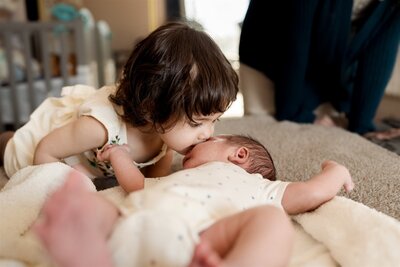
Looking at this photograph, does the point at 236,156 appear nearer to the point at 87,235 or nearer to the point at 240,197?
the point at 240,197

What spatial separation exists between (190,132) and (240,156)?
0.35ft

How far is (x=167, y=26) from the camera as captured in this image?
2.78ft

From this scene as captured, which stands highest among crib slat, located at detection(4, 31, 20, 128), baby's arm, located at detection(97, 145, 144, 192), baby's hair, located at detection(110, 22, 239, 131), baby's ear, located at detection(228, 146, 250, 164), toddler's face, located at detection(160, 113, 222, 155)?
baby's hair, located at detection(110, 22, 239, 131)

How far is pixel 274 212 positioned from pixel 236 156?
0.88ft

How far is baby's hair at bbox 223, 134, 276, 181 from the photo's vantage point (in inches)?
30.7

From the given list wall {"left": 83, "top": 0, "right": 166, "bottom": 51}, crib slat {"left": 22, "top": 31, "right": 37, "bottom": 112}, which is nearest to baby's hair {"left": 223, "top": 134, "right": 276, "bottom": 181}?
A: crib slat {"left": 22, "top": 31, "right": 37, "bottom": 112}

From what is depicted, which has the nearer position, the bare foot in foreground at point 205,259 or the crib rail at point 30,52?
the bare foot in foreground at point 205,259

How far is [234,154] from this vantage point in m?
0.77

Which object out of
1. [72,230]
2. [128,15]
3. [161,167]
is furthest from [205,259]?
[128,15]

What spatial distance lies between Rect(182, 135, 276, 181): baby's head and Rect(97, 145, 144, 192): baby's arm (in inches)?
3.8

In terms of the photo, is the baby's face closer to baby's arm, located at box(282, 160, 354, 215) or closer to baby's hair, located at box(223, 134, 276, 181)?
baby's hair, located at box(223, 134, 276, 181)

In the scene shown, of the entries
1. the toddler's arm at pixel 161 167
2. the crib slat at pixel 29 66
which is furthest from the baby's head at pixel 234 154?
A: the crib slat at pixel 29 66

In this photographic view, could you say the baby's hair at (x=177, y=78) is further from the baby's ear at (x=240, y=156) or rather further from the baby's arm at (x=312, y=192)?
the baby's arm at (x=312, y=192)

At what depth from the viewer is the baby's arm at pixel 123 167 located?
78 centimetres
